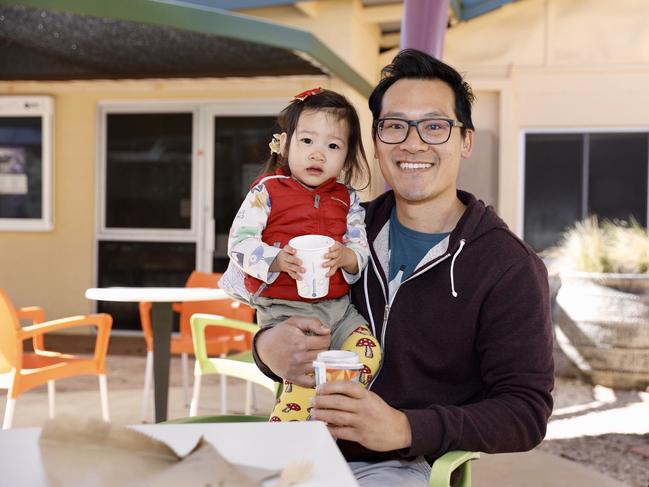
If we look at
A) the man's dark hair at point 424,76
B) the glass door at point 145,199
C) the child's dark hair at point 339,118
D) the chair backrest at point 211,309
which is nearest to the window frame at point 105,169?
the glass door at point 145,199

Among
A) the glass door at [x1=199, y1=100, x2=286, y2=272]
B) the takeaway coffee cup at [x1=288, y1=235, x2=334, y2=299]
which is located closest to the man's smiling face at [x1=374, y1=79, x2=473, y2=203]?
the takeaway coffee cup at [x1=288, y1=235, x2=334, y2=299]

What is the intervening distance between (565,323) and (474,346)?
15.5 feet

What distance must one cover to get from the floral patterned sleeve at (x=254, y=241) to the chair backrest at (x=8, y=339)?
2015 mm

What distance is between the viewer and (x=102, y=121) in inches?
339

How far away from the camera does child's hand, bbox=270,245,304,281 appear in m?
1.96

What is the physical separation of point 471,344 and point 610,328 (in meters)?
4.63

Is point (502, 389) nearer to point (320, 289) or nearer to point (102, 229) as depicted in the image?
point (320, 289)

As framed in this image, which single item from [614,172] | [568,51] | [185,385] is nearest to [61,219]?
[185,385]

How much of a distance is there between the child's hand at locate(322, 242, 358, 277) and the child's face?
0.30m

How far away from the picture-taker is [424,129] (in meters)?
2.11

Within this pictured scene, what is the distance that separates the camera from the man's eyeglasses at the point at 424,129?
6.89 ft

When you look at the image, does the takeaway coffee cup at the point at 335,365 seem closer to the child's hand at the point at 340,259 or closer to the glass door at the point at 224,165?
the child's hand at the point at 340,259

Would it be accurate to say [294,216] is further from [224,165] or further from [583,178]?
[583,178]

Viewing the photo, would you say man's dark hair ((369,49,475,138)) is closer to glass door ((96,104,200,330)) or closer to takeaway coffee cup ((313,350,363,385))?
takeaway coffee cup ((313,350,363,385))
